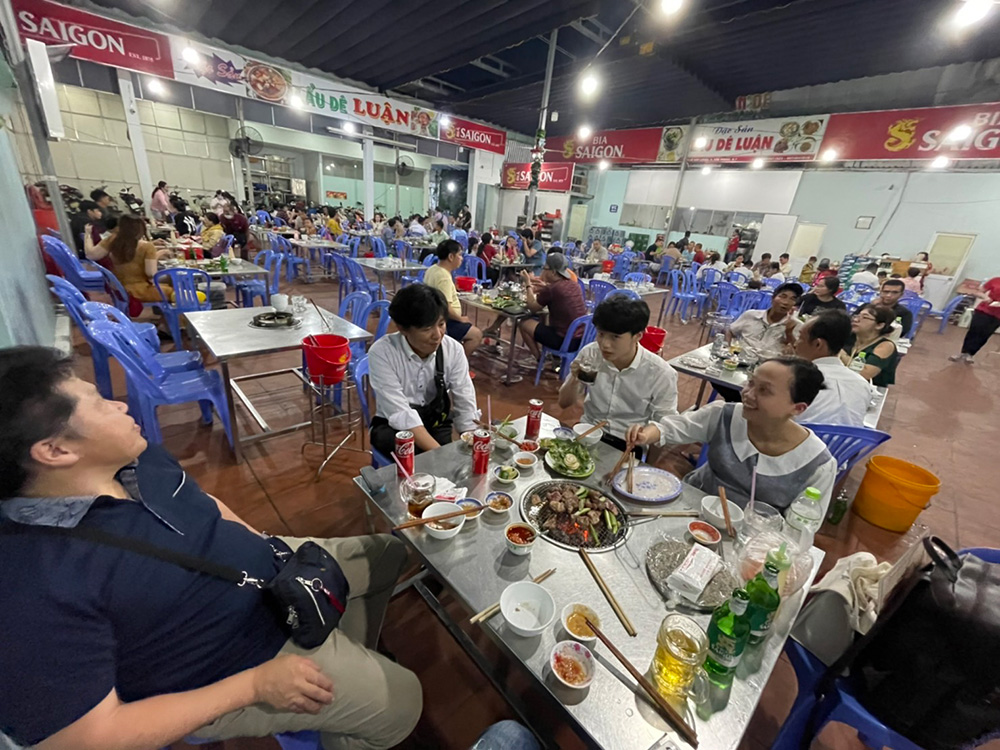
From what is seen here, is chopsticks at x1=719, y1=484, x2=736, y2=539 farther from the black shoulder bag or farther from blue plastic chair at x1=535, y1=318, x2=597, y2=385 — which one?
blue plastic chair at x1=535, y1=318, x2=597, y2=385

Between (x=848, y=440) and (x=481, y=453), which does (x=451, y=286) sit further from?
(x=848, y=440)

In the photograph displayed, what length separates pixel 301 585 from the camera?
1.11 metres

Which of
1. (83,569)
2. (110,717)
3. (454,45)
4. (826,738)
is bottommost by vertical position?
(826,738)

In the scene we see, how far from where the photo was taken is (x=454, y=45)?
7.42m

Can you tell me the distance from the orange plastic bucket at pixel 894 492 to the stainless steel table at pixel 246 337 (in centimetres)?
379

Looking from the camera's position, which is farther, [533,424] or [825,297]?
[825,297]

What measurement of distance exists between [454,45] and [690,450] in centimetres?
819

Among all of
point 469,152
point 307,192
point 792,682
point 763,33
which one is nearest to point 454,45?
point 763,33

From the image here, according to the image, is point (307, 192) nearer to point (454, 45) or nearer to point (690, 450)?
point (454, 45)

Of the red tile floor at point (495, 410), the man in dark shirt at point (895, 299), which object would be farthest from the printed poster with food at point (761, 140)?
the man in dark shirt at point (895, 299)

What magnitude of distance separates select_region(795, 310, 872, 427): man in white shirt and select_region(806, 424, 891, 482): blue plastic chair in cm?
14

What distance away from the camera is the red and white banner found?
38.3ft

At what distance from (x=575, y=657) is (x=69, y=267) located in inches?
276

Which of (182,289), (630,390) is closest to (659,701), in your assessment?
(630,390)
